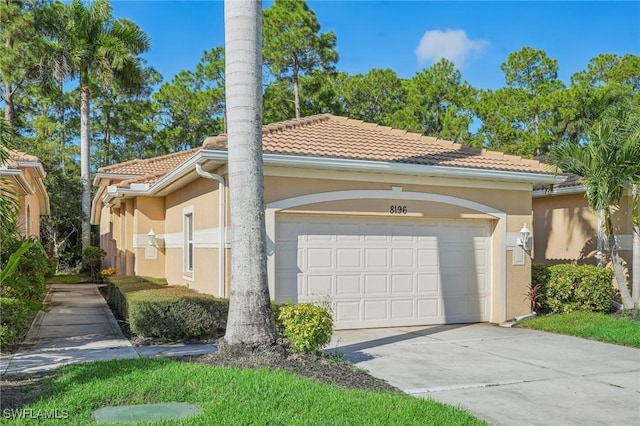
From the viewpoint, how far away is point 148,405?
19.0ft

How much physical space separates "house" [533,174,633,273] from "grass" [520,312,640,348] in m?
2.66

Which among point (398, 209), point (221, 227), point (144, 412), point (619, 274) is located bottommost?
point (144, 412)

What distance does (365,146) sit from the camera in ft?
40.9

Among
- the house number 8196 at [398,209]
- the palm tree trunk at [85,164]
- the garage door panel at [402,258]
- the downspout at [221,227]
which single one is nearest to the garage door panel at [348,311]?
the garage door panel at [402,258]

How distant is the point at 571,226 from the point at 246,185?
11.2 meters

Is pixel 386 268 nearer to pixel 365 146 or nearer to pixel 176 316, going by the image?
pixel 365 146

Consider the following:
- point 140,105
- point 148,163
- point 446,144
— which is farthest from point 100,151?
point 446,144

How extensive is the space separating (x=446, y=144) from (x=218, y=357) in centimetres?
888

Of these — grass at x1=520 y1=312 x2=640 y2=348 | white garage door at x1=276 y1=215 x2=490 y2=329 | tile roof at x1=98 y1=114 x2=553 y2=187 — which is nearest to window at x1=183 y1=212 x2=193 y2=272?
tile roof at x1=98 y1=114 x2=553 y2=187

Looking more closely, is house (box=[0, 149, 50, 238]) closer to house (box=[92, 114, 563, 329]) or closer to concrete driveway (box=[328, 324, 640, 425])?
house (box=[92, 114, 563, 329])

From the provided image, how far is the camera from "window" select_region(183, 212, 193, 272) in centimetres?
1449

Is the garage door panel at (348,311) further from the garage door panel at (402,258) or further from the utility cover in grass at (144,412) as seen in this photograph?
the utility cover in grass at (144,412)

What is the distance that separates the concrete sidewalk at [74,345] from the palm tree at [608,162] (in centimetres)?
859
